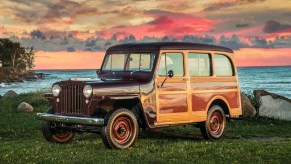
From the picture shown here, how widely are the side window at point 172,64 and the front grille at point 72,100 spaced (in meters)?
2.48

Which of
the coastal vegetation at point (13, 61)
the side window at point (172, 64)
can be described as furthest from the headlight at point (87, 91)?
the coastal vegetation at point (13, 61)

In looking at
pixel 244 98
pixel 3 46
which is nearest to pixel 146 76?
pixel 244 98

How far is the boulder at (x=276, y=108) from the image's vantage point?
2498cm

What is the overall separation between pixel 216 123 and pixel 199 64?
7.62 feet

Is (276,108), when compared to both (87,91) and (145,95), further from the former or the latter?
(87,91)

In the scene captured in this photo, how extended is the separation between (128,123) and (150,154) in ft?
4.62

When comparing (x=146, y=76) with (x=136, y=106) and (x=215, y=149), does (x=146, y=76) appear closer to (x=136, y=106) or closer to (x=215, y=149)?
(x=136, y=106)

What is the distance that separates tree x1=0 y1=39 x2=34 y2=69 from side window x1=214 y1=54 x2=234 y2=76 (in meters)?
134

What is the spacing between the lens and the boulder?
25.0 m

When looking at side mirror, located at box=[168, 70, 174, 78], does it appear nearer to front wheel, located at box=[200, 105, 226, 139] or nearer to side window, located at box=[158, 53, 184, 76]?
side window, located at box=[158, 53, 184, 76]

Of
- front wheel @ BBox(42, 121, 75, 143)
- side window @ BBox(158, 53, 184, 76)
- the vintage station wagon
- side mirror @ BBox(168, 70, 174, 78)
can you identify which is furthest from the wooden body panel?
front wheel @ BBox(42, 121, 75, 143)

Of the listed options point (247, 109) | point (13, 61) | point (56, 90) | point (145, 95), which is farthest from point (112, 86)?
point (13, 61)

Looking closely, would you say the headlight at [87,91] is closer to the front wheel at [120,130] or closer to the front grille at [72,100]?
the front grille at [72,100]

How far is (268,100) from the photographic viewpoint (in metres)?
26.0
